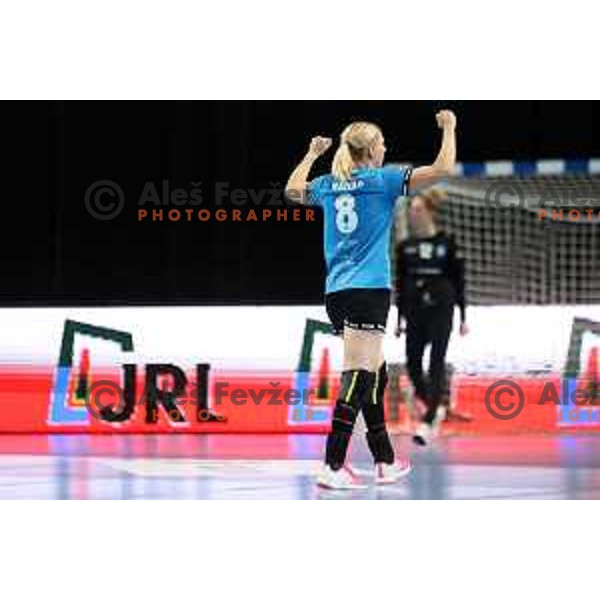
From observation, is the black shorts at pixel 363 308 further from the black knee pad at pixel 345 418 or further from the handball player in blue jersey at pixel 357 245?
the black knee pad at pixel 345 418

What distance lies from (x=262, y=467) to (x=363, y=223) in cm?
211

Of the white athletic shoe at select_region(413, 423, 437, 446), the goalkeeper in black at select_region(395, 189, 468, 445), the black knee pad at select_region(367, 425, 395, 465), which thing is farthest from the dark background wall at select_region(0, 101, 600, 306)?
the black knee pad at select_region(367, 425, 395, 465)

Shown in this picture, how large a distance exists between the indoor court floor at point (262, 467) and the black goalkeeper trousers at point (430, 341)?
0.41 metres

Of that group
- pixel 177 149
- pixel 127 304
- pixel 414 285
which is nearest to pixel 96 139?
pixel 177 149

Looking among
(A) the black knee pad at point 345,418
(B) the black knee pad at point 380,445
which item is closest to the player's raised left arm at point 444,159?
(A) the black knee pad at point 345,418

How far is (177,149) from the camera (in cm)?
988

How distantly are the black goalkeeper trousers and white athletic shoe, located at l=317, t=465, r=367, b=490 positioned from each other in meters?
2.65

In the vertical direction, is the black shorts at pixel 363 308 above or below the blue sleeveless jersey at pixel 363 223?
below

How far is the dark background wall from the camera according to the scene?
32.1 ft

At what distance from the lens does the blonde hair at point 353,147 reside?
612 centimetres

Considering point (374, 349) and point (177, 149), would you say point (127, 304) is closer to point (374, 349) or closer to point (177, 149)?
point (177, 149)

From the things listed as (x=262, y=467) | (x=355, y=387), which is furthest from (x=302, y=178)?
(x=262, y=467)

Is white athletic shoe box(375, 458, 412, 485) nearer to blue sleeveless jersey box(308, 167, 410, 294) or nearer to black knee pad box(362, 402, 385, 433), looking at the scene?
black knee pad box(362, 402, 385, 433)

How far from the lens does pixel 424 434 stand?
9164 millimetres
